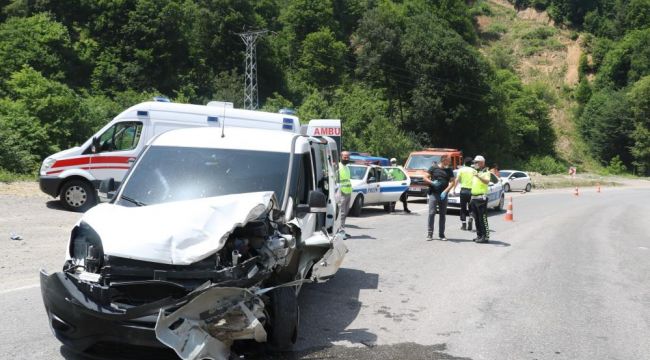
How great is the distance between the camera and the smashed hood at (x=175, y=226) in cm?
457

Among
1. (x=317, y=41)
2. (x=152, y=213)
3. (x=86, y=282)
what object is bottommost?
(x=86, y=282)

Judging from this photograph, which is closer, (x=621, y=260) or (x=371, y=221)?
(x=621, y=260)

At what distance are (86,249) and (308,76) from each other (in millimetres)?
68018

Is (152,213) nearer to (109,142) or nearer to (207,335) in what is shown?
(207,335)

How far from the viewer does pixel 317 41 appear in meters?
72.1

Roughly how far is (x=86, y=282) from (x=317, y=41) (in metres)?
69.6

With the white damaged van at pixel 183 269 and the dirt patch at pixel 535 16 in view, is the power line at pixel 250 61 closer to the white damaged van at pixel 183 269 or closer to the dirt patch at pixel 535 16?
the white damaged van at pixel 183 269

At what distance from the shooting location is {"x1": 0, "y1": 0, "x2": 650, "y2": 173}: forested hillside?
146 ft

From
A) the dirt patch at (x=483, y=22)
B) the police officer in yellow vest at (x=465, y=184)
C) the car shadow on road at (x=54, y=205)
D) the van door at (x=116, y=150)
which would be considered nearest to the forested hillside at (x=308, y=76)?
the car shadow on road at (x=54, y=205)

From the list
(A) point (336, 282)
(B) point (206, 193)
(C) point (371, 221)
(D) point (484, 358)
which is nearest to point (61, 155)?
(C) point (371, 221)

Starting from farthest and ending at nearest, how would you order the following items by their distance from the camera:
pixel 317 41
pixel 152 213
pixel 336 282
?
1. pixel 317 41
2. pixel 336 282
3. pixel 152 213

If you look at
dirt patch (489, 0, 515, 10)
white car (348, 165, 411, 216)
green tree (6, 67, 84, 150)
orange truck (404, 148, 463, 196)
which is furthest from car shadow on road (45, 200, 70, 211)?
dirt patch (489, 0, 515, 10)

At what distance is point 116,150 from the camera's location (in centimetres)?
1530

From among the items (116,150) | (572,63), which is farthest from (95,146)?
(572,63)
